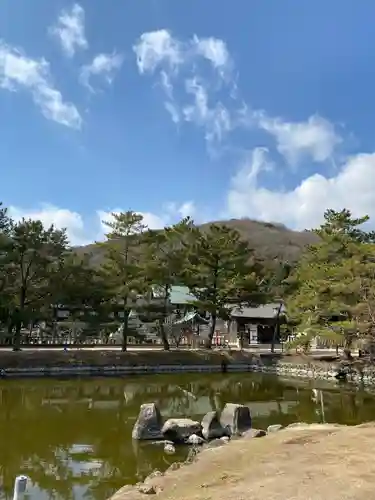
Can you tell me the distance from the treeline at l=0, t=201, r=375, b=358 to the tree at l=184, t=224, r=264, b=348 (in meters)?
0.05

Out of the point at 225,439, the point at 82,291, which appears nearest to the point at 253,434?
the point at 225,439

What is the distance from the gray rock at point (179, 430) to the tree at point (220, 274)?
1613cm

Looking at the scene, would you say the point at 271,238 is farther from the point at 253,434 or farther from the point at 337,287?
the point at 253,434

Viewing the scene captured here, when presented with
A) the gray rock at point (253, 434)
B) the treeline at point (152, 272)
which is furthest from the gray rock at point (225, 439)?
the treeline at point (152, 272)

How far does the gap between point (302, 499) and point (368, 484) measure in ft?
3.14

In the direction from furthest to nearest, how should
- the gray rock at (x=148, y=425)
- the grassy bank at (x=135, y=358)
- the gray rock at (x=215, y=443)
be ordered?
1. the grassy bank at (x=135, y=358)
2. the gray rock at (x=148, y=425)
3. the gray rock at (x=215, y=443)

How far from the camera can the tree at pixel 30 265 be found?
25156mm

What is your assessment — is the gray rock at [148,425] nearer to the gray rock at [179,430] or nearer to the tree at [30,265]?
the gray rock at [179,430]

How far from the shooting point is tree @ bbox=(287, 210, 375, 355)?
18.8 metres

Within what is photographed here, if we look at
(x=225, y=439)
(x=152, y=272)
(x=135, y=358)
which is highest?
(x=152, y=272)

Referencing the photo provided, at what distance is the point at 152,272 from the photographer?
1049 inches

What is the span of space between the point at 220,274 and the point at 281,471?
2188 centimetres

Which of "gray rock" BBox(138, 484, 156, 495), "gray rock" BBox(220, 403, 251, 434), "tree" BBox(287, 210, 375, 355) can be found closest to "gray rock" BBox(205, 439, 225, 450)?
"gray rock" BBox(220, 403, 251, 434)

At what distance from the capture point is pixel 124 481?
9.05 metres
